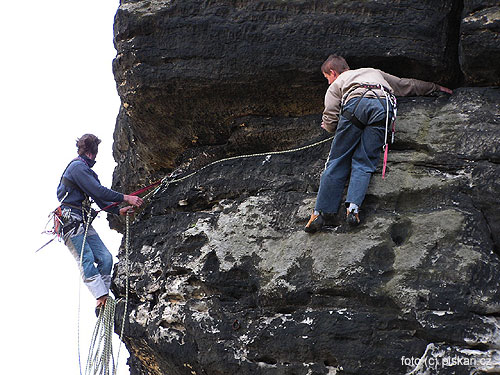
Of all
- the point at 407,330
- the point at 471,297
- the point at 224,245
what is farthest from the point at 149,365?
the point at 471,297

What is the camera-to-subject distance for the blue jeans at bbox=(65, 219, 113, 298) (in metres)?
9.35

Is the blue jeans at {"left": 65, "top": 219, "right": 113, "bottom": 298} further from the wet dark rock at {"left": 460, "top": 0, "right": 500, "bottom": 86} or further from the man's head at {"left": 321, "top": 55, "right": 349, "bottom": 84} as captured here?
the wet dark rock at {"left": 460, "top": 0, "right": 500, "bottom": 86}

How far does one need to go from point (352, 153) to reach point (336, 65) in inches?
42.5

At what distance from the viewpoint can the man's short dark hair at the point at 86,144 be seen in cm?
969

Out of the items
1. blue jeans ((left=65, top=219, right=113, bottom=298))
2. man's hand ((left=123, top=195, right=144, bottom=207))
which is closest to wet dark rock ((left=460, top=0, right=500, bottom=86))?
man's hand ((left=123, top=195, right=144, bottom=207))

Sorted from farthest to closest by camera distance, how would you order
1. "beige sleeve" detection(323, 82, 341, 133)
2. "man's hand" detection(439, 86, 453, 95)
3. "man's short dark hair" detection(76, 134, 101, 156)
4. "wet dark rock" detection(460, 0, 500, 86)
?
"man's short dark hair" detection(76, 134, 101, 156) < "man's hand" detection(439, 86, 453, 95) < "beige sleeve" detection(323, 82, 341, 133) < "wet dark rock" detection(460, 0, 500, 86)

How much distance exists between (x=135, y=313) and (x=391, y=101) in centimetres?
418

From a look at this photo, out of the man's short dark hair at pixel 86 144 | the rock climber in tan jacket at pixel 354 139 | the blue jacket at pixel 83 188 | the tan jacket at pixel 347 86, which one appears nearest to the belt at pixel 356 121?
the rock climber in tan jacket at pixel 354 139

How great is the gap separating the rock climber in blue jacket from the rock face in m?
0.28

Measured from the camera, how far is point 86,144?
9.70 m

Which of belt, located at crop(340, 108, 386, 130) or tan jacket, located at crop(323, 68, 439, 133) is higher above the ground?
tan jacket, located at crop(323, 68, 439, 133)

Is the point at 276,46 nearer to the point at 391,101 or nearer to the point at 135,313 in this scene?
the point at 391,101

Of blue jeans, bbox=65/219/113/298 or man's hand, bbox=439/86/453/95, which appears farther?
blue jeans, bbox=65/219/113/298

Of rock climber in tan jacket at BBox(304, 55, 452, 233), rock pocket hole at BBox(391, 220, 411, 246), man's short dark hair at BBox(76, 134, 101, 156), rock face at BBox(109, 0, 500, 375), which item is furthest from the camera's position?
man's short dark hair at BBox(76, 134, 101, 156)
